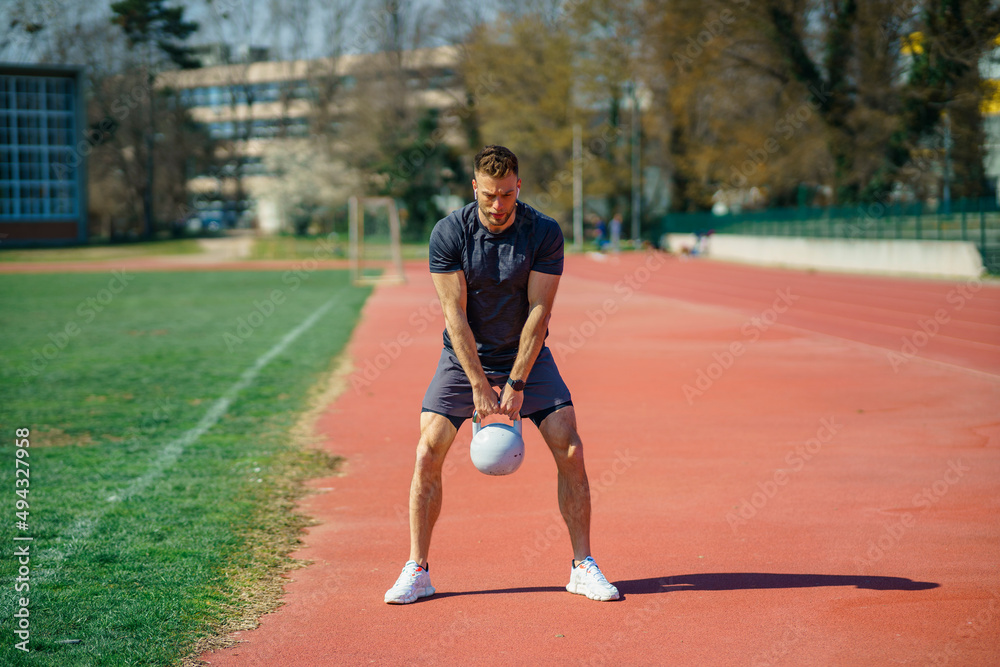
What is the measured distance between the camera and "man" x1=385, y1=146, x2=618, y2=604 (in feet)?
14.3

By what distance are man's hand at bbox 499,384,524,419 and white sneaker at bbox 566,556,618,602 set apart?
0.79m

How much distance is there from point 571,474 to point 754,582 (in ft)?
3.53

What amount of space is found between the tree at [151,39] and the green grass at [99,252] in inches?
361

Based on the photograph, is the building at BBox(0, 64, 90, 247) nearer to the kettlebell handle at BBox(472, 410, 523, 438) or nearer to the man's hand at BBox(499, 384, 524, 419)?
the kettlebell handle at BBox(472, 410, 523, 438)

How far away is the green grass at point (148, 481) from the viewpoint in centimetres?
419

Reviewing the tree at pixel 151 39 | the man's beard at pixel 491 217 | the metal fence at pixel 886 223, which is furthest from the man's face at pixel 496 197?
the tree at pixel 151 39

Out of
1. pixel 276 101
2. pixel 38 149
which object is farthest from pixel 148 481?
pixel 276 101

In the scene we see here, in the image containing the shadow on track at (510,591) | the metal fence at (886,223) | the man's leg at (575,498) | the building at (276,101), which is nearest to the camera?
the man's leg at (575,498)

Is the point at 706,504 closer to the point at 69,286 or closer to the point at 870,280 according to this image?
the point at 870,280

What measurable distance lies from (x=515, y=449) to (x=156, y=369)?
30.5 ft

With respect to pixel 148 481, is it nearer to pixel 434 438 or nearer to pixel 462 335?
pixel 434 438

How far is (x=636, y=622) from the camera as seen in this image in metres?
4.20

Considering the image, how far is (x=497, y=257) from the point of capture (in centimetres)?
438

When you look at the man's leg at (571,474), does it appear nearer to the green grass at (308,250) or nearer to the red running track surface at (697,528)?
the red running track surface at (697,528)
